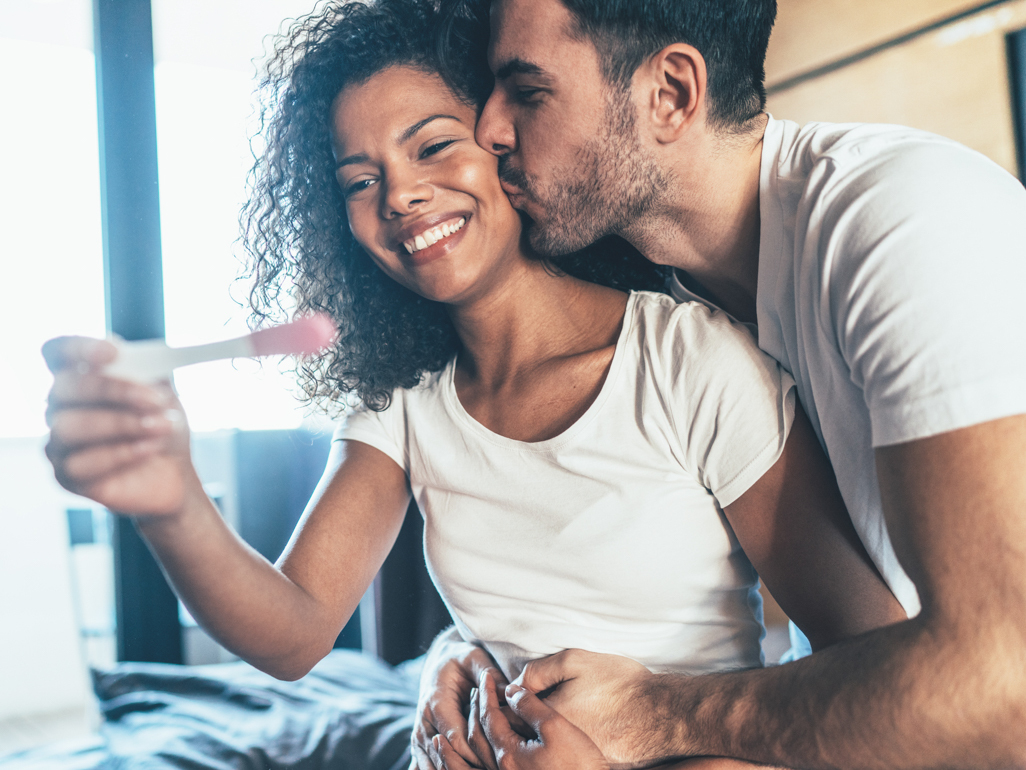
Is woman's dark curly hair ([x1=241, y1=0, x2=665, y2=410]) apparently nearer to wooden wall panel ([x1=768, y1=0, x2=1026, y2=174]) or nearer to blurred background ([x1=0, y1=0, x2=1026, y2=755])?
blurred background ([x1=0, y1=0, x2=1026, y2=755])

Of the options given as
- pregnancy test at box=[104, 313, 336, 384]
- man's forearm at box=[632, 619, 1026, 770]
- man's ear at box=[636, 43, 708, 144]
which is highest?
man's ear at box=[636, 43, 708, 144]

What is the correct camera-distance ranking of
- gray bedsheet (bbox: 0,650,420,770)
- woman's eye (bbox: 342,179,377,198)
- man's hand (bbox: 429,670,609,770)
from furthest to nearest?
gray bedsheet (bbox: 0,650,420,770) < woman's eye (bbox: 342,179,377,198) < man's hand (bbox: 429,670,609,770)

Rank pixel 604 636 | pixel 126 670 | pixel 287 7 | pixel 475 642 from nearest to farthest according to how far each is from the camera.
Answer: pixel 604 636
pixel 475 642
pixel 287 7
pixel 126 670

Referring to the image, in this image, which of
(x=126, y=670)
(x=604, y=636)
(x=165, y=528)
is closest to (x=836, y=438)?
(x=604, y=636)

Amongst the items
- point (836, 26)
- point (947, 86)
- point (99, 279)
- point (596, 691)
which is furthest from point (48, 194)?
point (836, 26)

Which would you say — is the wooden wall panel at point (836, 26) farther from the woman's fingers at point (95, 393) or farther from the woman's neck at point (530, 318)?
the woman's fingers at point (95, 393)

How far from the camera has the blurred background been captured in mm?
915

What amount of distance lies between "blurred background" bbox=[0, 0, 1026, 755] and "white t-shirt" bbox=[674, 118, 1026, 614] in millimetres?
578

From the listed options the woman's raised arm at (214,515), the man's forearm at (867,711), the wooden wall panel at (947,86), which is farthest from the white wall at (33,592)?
the wooden wall panel at (947,86)

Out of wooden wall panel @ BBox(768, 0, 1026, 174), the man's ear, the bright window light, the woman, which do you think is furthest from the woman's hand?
wooden wall panel @ BBox(768, 0, 1026, 174)

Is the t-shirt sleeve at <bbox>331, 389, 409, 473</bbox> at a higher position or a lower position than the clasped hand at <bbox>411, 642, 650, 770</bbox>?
higher

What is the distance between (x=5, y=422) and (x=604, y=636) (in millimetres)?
676

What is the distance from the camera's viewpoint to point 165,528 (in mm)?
629

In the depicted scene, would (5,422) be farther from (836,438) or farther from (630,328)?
(836,438)
